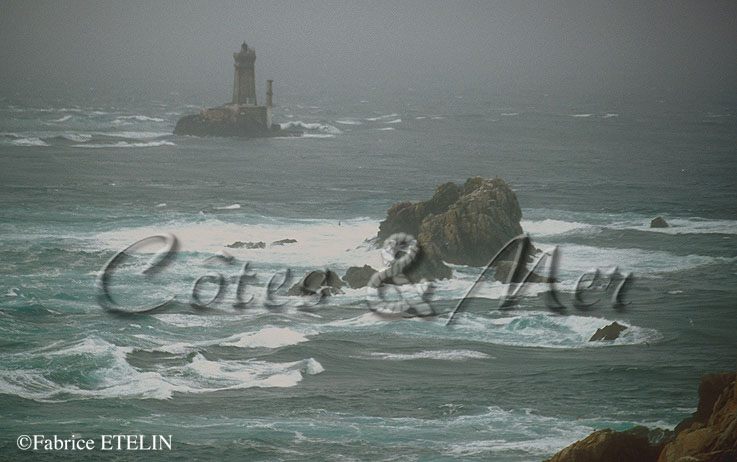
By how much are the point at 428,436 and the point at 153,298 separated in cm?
2045

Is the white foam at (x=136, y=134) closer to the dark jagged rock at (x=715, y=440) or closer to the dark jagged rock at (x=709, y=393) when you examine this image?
the dark jagged rock at (x=709, y=393)

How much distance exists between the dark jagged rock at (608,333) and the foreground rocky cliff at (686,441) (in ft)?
44.4

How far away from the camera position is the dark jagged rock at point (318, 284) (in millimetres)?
44344

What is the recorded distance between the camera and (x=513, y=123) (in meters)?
147

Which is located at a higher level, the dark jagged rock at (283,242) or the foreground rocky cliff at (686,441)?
the foreground rocky cliff at (686,441)

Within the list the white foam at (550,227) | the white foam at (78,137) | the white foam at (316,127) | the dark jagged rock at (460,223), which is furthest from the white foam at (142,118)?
the dark jagged rock at (460,223)

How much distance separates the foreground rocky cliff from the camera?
54.1 ft

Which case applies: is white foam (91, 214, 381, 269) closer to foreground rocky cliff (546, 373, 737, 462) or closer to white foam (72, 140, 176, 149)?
foreground rocky cliff (546, 373, 737, 462)

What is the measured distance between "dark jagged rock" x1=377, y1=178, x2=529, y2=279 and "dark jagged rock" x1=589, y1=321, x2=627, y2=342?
11132mm

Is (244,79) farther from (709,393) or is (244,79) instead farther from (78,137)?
(709,393)

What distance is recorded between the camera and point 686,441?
57.2 ft

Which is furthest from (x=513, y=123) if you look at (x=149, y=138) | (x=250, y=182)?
(x=250, y=182)

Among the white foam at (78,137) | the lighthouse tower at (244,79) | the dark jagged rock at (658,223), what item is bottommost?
the dark jagged rock at (658,223)

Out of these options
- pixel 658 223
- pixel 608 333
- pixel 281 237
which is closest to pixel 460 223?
pixel 281 237
